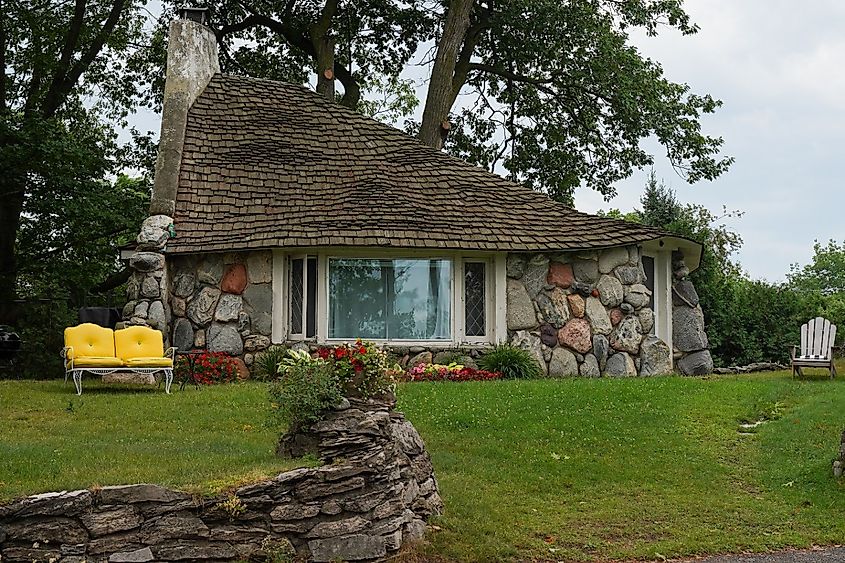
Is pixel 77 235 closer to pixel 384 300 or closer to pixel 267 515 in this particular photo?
pixel 384 300

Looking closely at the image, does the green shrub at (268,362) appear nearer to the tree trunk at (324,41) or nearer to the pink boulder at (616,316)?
the pink boulder at (616,316)

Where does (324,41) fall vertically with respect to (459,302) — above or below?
above

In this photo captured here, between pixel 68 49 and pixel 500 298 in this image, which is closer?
pixel 500 298

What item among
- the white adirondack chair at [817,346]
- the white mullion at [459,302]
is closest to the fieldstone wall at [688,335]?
the white adirondack chair at [817,346]

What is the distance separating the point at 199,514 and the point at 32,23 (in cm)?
1890

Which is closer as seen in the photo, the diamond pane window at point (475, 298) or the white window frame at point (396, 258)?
the white window frame at point (396, 258)

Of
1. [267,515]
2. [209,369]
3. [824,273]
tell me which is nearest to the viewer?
[267,515]

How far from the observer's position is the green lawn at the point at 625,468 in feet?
27.2

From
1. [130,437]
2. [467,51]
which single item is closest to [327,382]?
[130,437]

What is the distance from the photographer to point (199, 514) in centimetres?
691

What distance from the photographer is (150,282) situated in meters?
16.4

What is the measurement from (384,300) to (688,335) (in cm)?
574

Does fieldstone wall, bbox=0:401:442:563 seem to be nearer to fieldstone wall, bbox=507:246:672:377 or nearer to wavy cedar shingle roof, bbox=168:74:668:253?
wavy cedar shingle roof, bbox=168:74:668:253

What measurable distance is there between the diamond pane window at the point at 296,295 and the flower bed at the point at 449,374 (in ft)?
7.26
